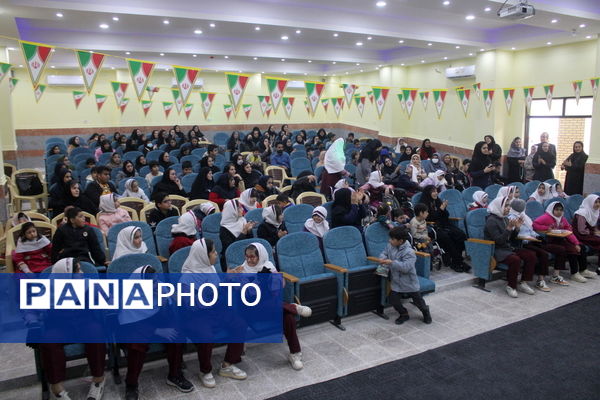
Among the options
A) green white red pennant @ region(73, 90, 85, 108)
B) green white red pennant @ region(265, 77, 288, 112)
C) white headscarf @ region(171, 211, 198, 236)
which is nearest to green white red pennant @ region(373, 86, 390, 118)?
green white red pennant @ region(265, 77, 288, 112)

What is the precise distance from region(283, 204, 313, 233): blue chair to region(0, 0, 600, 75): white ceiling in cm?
372

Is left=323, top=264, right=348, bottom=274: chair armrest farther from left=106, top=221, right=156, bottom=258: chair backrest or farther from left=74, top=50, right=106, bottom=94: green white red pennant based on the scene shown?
left=74, top=50, right=106, bottom=94: green white red pennant

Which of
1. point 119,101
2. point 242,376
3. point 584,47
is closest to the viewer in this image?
point 242,376

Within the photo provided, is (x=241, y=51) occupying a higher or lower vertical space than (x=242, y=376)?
higher

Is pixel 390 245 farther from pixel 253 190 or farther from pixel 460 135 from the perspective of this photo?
pixel 460 135

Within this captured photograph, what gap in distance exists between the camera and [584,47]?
11156mm

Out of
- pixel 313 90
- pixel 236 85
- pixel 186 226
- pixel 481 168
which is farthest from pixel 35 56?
pixel 481 168

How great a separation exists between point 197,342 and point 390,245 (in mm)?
2433

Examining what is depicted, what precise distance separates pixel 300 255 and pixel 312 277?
0.33 m

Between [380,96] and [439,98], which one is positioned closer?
[380,96]

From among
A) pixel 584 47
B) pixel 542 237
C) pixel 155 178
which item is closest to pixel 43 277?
pixel 155 178

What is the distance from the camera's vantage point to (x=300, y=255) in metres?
4.96

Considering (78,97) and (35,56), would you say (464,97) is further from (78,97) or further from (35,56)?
(78,97)

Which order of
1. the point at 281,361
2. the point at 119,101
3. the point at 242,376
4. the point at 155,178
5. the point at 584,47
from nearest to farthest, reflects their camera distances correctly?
the point at 242,376 < the point at 281,361 < the point at 155,178 < the point at 584,47 < the point at 119,101
